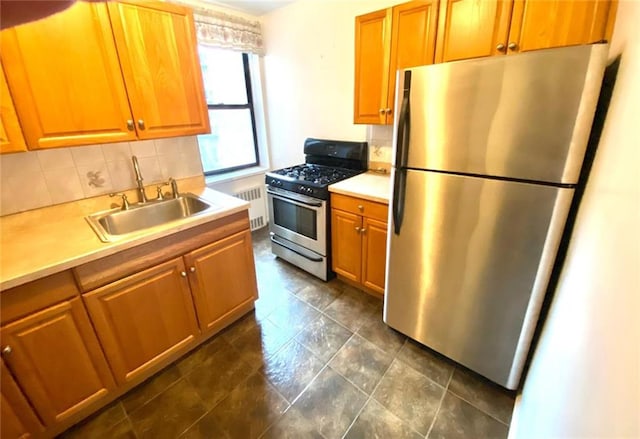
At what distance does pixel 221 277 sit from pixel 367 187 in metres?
1.21

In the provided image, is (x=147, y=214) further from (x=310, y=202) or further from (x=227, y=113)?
(x=227, y=113)

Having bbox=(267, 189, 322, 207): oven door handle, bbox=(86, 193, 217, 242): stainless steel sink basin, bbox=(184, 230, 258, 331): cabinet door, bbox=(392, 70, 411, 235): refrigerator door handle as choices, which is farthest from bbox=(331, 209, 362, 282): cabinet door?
bbox=(86, 193, 217, 242): stainless steel sink basin

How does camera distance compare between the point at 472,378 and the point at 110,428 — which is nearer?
the point at 110,428

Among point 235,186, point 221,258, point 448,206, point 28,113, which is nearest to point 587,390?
point 448,206

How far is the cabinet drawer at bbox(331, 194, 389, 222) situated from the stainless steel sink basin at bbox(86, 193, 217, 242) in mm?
908

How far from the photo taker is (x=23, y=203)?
5.00 ft

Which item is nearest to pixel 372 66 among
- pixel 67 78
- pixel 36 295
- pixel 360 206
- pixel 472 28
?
pixel 472 28

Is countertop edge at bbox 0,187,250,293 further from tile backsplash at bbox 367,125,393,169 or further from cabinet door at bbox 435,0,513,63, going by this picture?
cabinet door at bbox 435,0,513,63

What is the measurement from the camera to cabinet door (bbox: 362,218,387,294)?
1.99m

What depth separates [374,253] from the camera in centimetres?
207

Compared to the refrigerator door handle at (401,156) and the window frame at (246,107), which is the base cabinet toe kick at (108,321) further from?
the window frame at (246,107)

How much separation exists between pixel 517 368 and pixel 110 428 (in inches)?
80.4

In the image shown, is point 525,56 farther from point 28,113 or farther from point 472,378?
point 28,113

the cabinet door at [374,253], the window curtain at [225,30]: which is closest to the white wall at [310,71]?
the window curtain at [225,30]
